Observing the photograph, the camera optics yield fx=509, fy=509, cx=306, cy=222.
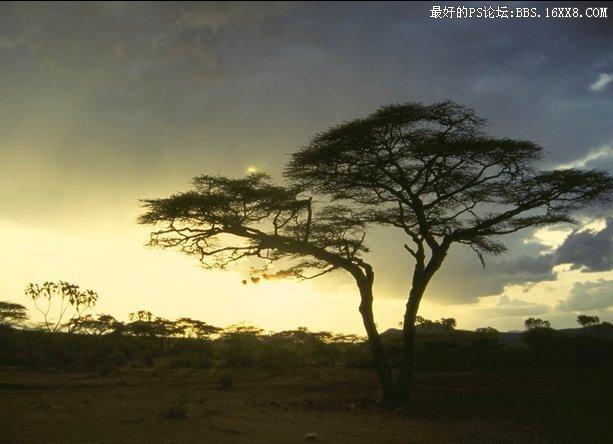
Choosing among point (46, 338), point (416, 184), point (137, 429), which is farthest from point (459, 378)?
point (46, 338)

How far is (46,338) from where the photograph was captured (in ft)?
125

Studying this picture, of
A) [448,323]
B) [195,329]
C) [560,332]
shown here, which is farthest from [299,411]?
[448,323]

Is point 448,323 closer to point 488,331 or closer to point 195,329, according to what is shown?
point 488,331

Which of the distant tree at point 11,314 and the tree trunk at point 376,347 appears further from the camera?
the distant tree at point 11,314

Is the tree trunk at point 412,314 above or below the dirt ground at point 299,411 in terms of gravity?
above

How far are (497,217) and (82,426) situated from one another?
37.3ft

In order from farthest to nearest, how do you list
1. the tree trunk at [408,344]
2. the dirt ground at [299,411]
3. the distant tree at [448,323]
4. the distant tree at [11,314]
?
the distant tree at [448,323] < the distant tree at [11,314] < the tree trunk at [408,344] < the dirt ground at [299,411]

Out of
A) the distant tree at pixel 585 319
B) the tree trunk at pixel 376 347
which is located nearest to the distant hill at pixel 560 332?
the distant tree at pixel 585 319

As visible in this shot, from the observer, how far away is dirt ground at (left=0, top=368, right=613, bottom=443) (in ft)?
31.1

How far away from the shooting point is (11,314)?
42625 mm

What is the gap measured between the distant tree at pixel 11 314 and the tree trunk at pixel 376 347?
3853 cm

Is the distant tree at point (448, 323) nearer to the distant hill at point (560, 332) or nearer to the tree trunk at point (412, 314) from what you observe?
the distant hill at point (560, 332)

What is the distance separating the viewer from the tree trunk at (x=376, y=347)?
525 inches

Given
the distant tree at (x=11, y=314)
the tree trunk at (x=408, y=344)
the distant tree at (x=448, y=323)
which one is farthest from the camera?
the distant tree at (x=448, y=323)
